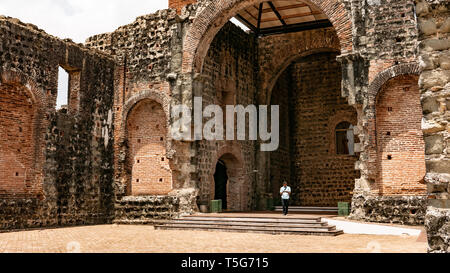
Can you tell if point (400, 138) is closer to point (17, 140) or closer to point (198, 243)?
point (198, 243)

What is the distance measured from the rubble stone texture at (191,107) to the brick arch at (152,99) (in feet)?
0.12

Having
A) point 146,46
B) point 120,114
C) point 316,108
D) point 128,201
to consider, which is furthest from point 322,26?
point 128,201

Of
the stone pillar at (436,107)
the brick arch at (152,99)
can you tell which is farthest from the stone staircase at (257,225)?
the stone pillar at (436,107)

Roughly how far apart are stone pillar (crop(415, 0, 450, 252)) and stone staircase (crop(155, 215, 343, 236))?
515cm

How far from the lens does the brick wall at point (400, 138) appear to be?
469 inches

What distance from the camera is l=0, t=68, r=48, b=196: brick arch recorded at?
12.3m

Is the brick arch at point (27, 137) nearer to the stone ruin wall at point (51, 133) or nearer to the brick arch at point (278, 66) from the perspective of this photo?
the stone ruin wall at point (51, 133)

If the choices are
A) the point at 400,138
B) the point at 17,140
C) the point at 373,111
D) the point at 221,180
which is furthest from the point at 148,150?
the point at 400,138

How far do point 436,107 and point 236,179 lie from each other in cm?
1142

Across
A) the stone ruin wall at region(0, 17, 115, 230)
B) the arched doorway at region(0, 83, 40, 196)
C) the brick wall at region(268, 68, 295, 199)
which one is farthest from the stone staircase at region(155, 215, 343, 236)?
the brick wall at region(268, 68, 295, 199)

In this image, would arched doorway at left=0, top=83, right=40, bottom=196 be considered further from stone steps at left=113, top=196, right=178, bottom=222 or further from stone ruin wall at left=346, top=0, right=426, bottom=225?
stone ruin wall at left=346, top=0, right=426, bottom=225

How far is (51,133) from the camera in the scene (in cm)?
1336

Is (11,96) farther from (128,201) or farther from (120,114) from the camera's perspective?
(128,201)

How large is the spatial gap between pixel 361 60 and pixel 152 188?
7.90 m
